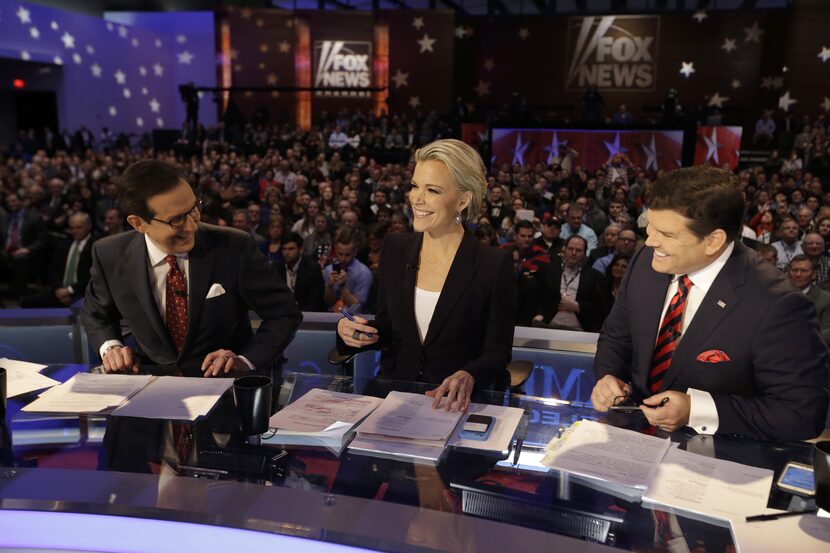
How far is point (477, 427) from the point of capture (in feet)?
5.06

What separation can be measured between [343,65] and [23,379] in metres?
20.0

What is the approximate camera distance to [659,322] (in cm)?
193

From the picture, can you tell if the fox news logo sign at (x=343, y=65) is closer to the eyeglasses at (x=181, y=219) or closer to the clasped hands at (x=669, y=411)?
the eyeglasses at (x=181, y=219)

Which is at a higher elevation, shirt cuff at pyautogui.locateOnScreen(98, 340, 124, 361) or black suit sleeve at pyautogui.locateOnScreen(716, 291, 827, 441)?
black suit sleeve at pyautogui.locateOnScreen(716, 291, 827, 441)

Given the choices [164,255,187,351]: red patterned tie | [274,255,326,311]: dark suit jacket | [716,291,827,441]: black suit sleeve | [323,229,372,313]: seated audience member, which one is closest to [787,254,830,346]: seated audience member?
[323,229,372,313]: seated audience member

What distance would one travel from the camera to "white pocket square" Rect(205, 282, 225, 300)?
234 cm

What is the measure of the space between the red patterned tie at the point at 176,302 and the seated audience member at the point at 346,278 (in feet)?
9.03

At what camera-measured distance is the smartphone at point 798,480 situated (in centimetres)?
133

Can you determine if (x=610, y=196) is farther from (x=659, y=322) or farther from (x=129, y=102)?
(x=129, y=102)

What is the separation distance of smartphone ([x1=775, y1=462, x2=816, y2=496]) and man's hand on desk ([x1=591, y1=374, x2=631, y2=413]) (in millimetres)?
399

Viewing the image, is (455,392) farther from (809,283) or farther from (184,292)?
(809,283)

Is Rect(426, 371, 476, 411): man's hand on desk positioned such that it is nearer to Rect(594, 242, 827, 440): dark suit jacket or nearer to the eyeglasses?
Rect(594, 242, 827, 440): dark suit jacket

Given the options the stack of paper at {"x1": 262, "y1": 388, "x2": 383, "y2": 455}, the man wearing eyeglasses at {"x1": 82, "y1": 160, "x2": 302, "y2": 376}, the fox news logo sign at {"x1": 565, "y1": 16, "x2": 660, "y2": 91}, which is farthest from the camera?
the fox news logo sign at {"x1": 565, "y1": 16, "x2": 660, "y2": 91}

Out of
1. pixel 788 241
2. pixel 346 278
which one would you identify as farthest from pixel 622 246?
pixel 346 278
